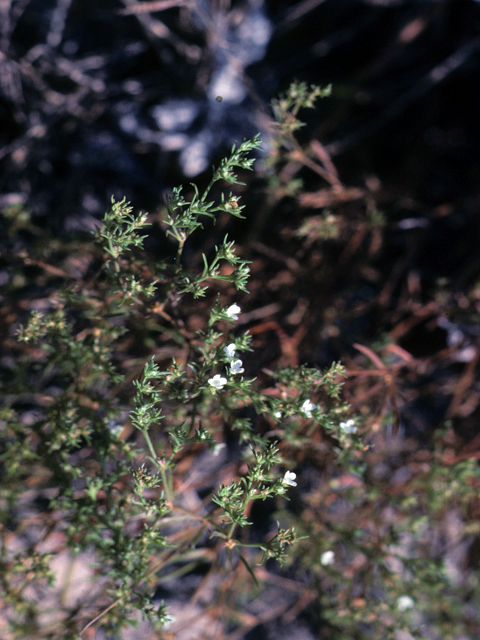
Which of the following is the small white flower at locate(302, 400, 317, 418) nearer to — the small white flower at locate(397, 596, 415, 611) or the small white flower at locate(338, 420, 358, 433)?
the small white flower at locate(338, 420, 358, 433)

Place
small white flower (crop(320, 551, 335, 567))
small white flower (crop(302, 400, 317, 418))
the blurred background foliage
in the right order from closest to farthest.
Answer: small white flower (crop(302, 400, 317, 418)) < small white flower (crop(320, 551, 335, 567)) < the blurred background foliage

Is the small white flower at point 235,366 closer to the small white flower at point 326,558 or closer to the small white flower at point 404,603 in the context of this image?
the small white flower at point 326,558

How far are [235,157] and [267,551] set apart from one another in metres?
1.21

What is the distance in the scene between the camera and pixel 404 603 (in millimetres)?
2221

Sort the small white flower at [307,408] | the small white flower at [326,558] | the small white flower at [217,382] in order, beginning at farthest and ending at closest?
the small white flower at [326,558] → the small white flower at [307,408] → the small white flower at [217,382]

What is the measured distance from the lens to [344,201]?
2.74 meters

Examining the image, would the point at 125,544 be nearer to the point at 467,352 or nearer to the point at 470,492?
the point at 470,492

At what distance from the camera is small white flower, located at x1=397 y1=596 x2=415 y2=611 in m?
2.22

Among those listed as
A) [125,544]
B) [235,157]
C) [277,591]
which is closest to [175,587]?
[277,591]

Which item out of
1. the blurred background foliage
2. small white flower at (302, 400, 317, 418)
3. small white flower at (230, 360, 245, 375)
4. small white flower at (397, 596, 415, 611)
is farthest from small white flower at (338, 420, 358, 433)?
small white flower at (397, 596, 415, 611)

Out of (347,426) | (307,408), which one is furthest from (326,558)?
(307,408)

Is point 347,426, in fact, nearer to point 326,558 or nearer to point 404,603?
point 326,558

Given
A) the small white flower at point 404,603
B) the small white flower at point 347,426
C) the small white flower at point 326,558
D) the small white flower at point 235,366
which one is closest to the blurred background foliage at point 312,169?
the small white flower at point 326,558

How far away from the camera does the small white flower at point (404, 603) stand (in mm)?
2221
